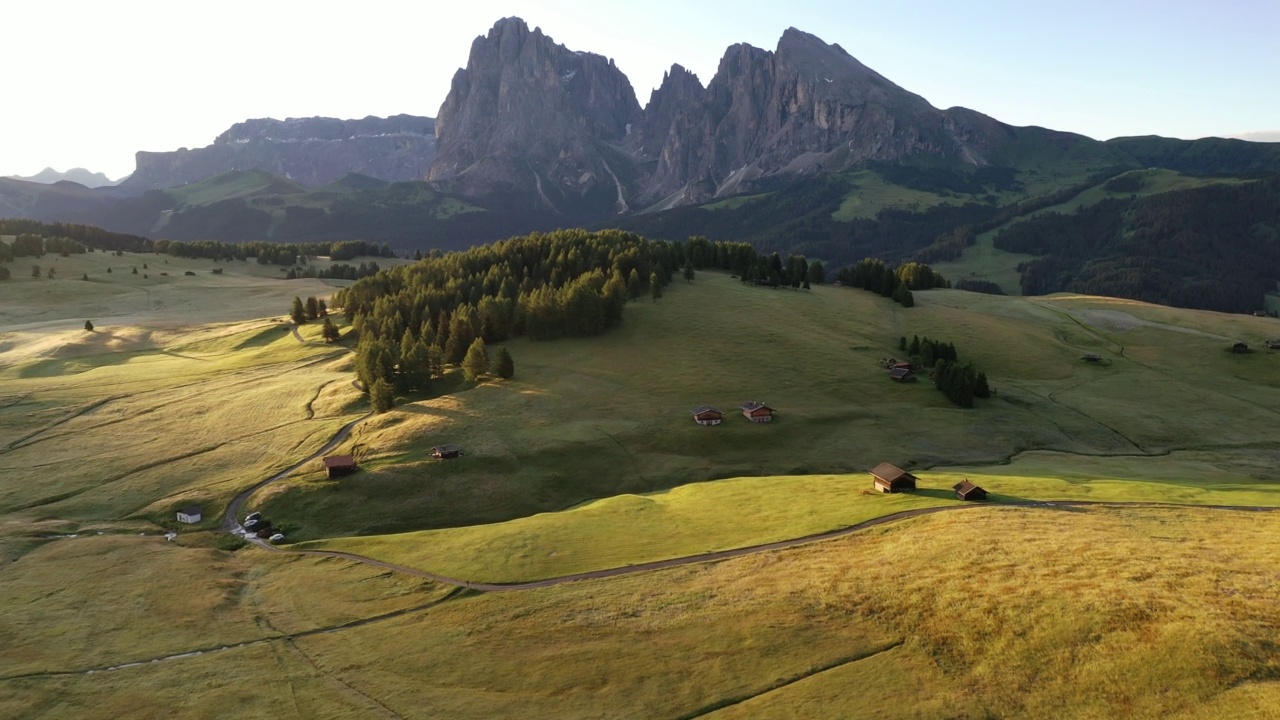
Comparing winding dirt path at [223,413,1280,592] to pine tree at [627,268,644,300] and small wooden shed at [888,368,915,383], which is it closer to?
small wooden shed at [888,368,915,383]

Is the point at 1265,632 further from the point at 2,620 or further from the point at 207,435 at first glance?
the point at 207,435

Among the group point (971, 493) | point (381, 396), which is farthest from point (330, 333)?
point (971, 493)

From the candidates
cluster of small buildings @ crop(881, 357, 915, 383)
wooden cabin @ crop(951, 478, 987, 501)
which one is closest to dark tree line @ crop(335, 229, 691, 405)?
cluster of small buildings @ crop(881, 357, 915, 383)

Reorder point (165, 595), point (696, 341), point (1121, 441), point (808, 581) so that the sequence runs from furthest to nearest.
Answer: point (696, 341)
point (1121, 441)
point (165, 595)
point (808, 581)

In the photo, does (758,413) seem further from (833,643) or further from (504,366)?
(833,643)

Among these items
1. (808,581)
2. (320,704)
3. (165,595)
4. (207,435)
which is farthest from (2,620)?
(808,581)
